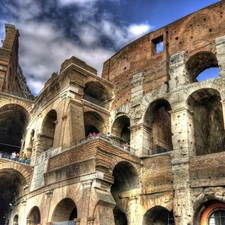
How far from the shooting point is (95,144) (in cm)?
1333

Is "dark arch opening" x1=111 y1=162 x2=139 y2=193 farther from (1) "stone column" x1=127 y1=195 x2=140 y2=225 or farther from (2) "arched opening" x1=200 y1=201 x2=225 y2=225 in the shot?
(2) "arched opening" x1=200 y1=201 x2=225 y2=225

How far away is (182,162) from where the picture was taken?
13.9 metres

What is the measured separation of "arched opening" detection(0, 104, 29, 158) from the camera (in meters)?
23.6

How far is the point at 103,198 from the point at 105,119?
750 cm

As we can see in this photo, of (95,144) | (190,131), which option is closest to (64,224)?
(95,144)

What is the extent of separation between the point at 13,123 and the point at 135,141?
1372cm

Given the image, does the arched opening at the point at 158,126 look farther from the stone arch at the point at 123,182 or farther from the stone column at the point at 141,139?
the stone arch at the point at 123,182

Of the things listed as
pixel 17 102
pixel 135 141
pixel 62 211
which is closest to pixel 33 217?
pixel 62 211

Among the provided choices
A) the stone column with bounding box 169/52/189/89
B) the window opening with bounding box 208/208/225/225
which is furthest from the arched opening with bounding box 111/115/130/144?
the window opening with bounding box 208/208/225/225

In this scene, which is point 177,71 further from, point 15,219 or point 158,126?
point 15,219

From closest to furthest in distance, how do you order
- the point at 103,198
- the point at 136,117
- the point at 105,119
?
the point at 103,198, the point at 136,117, the point at 105,119

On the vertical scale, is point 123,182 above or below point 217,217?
above

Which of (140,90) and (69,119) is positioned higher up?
(140,90)

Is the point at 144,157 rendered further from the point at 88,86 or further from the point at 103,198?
the point at 88,86
